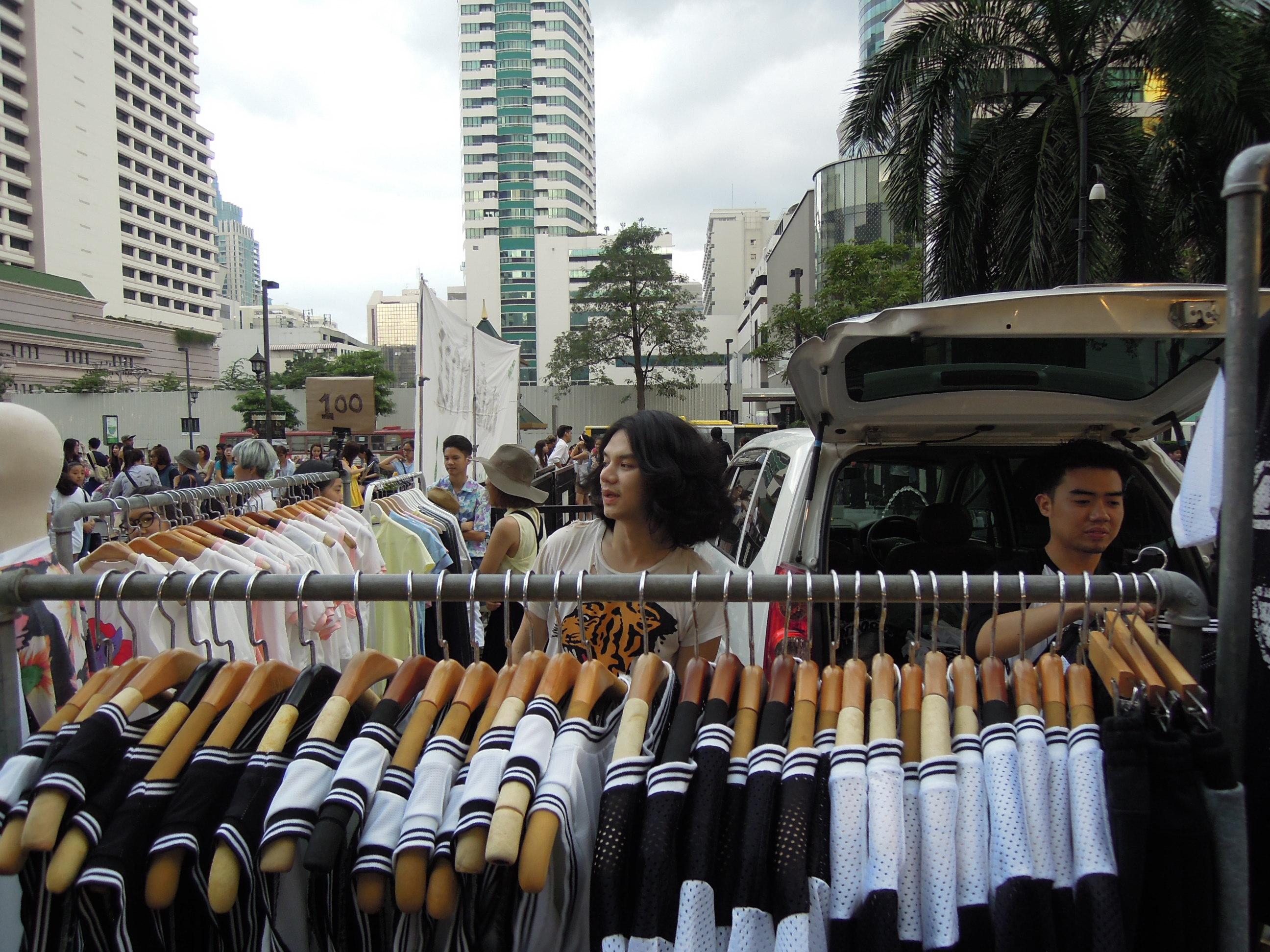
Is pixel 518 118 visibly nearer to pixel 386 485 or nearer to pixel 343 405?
pixel 343 405

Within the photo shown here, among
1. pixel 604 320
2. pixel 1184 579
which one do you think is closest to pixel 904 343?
pixel 1184 579

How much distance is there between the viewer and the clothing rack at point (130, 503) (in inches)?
126

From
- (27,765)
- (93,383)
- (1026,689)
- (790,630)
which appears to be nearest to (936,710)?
(1026,689)

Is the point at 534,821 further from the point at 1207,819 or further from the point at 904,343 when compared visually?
the point at 904,343

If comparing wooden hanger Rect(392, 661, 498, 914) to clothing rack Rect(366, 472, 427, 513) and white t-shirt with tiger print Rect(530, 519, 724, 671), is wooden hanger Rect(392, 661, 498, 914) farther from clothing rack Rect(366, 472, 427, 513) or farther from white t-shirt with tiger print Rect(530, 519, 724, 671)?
clothing rack Rect(366, 472, 427, 513)

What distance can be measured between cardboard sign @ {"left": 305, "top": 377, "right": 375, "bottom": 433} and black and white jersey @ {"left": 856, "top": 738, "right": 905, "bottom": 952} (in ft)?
37.0

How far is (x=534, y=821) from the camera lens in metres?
1.29

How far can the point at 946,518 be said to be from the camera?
392 centimetres

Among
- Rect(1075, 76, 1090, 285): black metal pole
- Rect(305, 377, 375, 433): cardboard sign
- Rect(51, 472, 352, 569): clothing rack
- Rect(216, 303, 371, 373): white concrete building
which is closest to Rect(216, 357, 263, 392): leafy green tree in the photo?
Rect(216, 303, 371, 373): white concrete building

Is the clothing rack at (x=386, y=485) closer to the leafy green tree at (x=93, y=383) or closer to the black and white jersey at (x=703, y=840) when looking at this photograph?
the black and white jersey at (x=703, y=840)

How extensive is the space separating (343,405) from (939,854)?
11891 millimetres

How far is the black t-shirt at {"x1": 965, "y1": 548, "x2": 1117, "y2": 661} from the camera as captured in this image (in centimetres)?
154

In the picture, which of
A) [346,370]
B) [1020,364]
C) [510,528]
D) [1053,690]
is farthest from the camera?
[346,370]

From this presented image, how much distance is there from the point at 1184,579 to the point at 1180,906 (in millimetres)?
561
